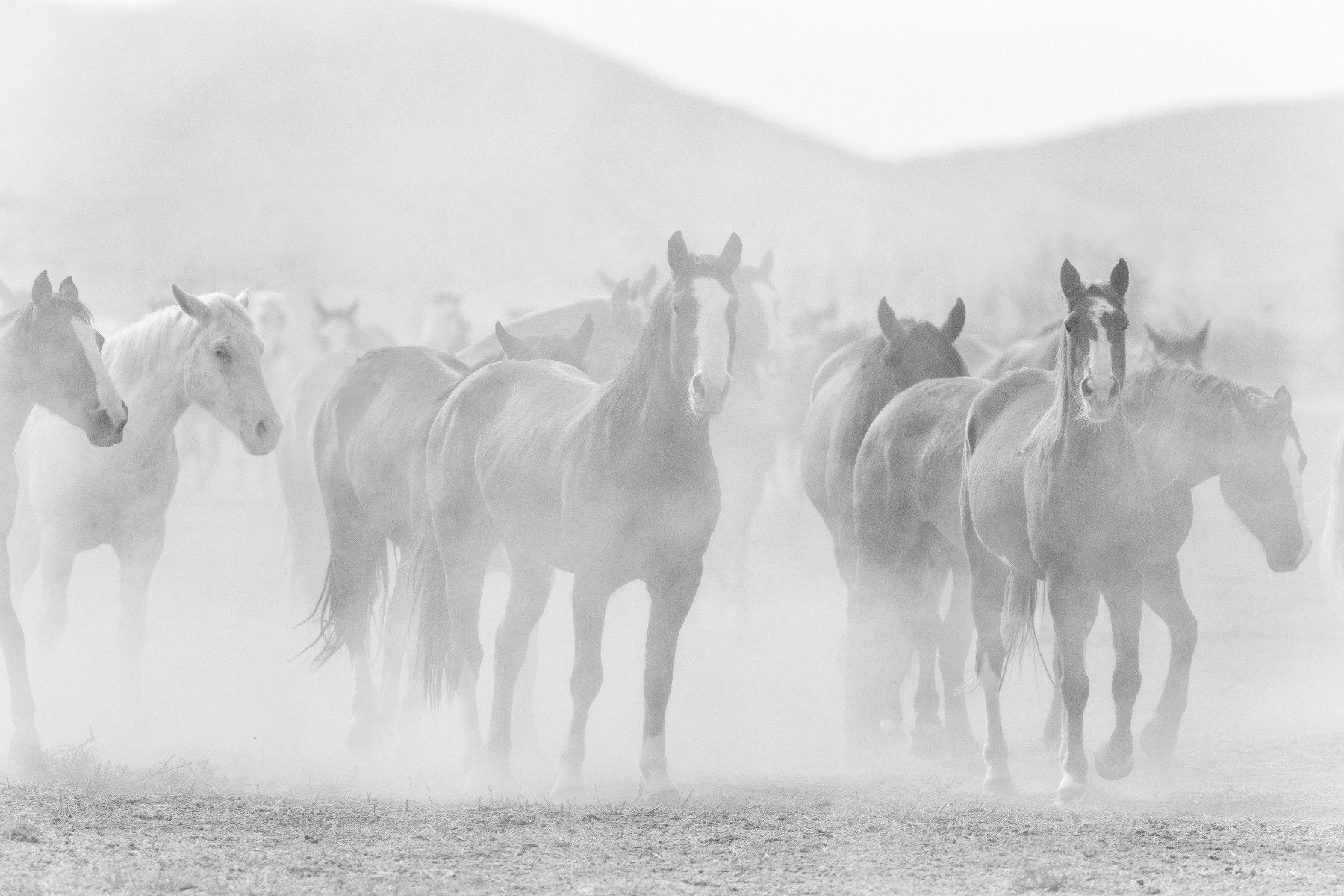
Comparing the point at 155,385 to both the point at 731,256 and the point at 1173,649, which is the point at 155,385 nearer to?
the point at 731,256

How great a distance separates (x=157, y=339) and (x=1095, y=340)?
4.51 m

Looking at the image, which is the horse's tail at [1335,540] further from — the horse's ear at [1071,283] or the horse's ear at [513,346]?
the horse's ear at [513,346]

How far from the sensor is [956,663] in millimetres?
7641

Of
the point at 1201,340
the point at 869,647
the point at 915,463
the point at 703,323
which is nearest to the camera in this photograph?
the point at 703,323

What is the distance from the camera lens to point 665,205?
7562cm

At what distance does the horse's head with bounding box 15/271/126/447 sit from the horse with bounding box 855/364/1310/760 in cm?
340

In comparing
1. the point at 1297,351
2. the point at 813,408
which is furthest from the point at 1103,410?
the point at 1297,351

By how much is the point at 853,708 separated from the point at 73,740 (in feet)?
12.3

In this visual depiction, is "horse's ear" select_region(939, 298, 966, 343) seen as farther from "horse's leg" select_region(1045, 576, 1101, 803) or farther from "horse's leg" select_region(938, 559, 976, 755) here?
"horse's leg" select_region(1045, 576, 1101, 803)

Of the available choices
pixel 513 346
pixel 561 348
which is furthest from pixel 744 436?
pixel 513 346

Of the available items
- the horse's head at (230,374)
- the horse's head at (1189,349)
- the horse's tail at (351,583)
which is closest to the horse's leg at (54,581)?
the horse's head at (230,374)

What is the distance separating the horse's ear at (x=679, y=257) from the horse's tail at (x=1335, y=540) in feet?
12.6

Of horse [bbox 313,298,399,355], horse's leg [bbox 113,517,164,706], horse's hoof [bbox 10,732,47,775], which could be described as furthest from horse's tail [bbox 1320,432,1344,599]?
horse [bbox 313,298,399,355]

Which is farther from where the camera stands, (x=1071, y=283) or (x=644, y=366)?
(x=644, y=366)
